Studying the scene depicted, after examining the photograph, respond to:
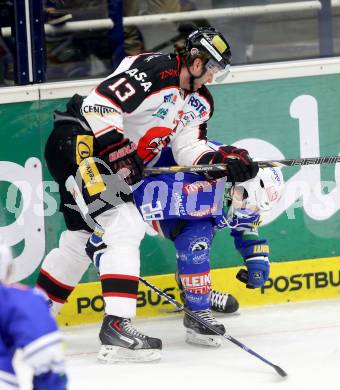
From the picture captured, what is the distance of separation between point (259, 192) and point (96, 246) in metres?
0.67

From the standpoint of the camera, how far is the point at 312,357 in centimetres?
415

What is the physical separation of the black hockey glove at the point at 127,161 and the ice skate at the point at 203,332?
23.5 inches

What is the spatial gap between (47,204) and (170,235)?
0.54 m

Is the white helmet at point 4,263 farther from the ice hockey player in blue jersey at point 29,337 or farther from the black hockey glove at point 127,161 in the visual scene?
the black hockey glove at point 127,161

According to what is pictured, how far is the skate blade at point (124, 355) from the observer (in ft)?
13.6

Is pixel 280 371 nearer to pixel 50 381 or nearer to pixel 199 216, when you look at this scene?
pixel 199 216

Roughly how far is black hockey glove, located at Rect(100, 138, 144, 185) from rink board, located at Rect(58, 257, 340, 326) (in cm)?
74

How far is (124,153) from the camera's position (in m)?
4.11

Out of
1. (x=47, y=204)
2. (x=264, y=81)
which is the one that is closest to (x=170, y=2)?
(x=264, y=81)

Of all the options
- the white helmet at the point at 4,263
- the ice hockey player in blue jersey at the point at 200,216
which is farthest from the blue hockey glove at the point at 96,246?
the white helmet at the point at 4,263

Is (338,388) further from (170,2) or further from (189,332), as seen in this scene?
(170,2)

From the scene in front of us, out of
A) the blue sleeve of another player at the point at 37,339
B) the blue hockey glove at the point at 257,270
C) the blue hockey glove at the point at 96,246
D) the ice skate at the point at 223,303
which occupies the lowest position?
the ice skate at the point at 223,303

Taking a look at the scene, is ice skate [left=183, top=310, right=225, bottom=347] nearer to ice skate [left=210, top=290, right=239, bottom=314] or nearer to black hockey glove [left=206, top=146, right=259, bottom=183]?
ice skate [left=210, top=290, right=239, bottom=314]

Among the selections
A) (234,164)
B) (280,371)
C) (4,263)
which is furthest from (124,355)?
(4,263)
